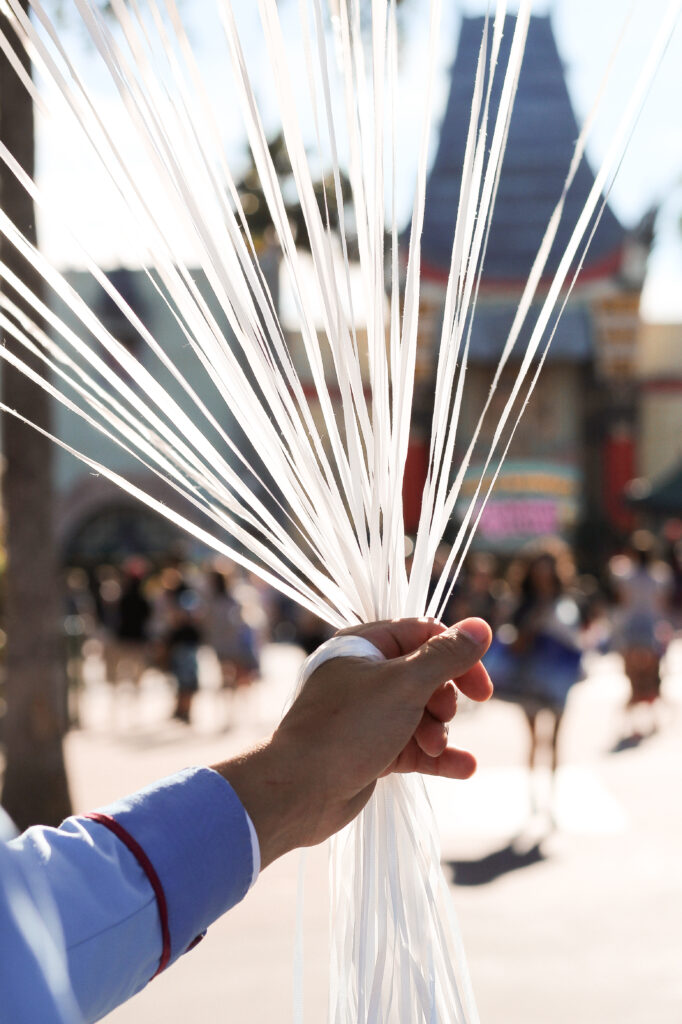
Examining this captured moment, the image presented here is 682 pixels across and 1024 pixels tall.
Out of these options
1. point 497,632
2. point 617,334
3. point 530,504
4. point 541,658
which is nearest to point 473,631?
point 541,658

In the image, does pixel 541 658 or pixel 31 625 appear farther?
pixel 541 658

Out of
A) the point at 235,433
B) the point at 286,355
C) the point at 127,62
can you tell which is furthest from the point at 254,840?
the point at 235,433

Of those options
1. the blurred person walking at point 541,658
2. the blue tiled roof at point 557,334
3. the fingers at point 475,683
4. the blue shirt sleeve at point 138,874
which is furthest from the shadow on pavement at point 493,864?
the blue tiled roof at point 557,334

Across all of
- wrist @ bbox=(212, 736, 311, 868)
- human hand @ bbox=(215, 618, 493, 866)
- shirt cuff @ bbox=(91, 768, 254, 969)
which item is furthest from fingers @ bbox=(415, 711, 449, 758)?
shirt cuff @ bbox=(91, 768, 254, 969)

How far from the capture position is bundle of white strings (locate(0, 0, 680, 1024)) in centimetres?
191

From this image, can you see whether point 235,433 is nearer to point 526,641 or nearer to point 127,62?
point 526,641

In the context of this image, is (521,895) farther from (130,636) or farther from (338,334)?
(130,636)

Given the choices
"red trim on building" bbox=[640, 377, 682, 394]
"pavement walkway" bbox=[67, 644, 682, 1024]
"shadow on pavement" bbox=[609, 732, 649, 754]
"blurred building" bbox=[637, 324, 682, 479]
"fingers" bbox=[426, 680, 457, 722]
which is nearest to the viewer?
"fingers" bbox=[426, 680, 457, 722]

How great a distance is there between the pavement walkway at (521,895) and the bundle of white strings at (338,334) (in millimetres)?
1898

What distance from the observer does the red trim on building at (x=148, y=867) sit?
1.38m

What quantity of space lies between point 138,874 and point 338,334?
1.00 metres

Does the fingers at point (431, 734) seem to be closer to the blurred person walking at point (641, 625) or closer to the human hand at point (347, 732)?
the human hand at point (347, 732)

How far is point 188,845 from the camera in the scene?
4.68ft

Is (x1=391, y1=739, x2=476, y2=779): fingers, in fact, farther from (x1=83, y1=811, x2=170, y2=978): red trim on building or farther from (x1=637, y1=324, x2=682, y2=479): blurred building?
(x1=637, y1=324, x2=682, y2=479): blurred building
